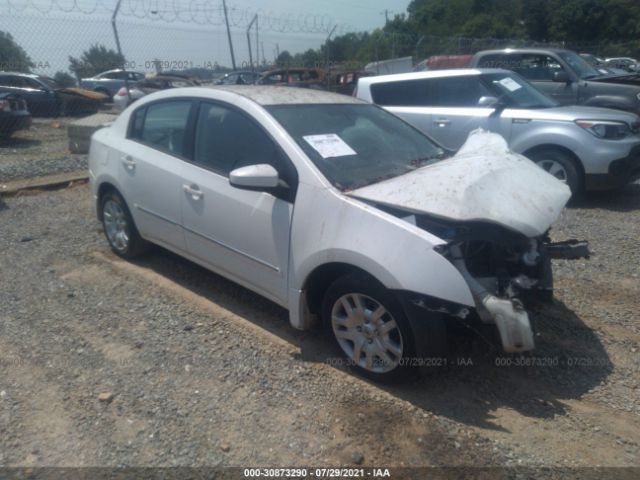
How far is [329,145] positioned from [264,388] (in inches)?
62.0

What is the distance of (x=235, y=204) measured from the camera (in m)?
3.69

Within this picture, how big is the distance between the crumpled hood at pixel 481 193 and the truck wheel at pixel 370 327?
0.50 metres

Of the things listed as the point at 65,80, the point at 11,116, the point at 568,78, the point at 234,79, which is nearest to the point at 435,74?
the point at 568,78

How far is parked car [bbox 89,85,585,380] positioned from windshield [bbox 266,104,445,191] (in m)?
0.01

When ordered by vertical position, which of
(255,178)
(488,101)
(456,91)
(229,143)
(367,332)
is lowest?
(367,332)

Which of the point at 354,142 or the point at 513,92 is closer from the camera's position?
the point at 354,142

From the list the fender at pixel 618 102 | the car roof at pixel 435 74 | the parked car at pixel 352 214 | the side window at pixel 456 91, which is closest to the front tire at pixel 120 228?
the parked car at pixel 352 214

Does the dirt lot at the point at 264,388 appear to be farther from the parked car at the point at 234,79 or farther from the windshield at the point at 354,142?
the parked car at the point at 234,79

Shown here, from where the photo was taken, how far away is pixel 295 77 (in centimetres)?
1784

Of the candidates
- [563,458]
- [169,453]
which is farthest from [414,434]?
[169,453]

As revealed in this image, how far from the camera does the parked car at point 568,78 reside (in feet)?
29.9

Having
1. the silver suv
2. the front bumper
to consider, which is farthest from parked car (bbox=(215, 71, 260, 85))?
the front bumper

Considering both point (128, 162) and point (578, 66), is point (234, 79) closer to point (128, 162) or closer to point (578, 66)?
point (578, 66)

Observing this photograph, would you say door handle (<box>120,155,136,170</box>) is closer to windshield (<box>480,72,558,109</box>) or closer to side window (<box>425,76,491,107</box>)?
side window (<box>425,76,491,107</box>)
